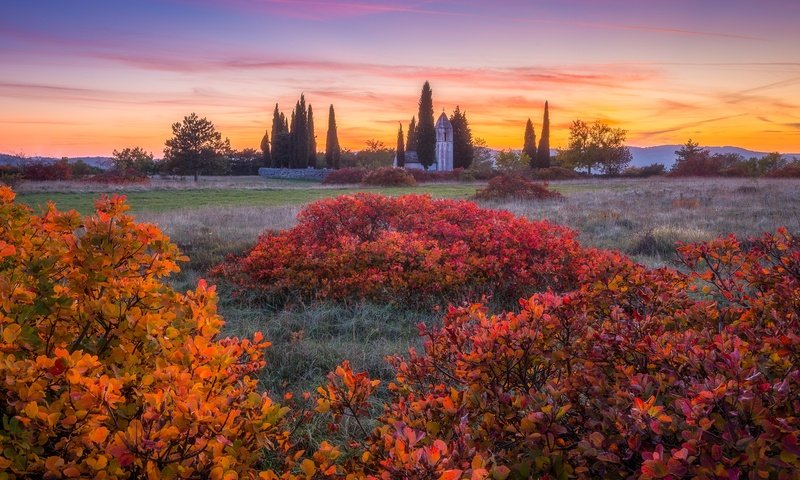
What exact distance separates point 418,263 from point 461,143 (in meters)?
59.4

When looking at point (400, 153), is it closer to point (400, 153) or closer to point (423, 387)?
point (400, 153)

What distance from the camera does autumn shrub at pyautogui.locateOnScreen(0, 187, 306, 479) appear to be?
5.38 ft

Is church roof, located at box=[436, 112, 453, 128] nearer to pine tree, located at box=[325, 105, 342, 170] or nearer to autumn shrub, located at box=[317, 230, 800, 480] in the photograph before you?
pine tree, located at box=[325, 105, 342, 170]

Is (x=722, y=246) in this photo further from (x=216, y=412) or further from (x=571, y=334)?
(x=216, y=412)

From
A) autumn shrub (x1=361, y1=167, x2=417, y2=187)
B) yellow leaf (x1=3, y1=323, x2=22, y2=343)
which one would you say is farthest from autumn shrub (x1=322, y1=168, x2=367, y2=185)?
yellow leaf (x1=3, y1=323, x2=22, y2=343)

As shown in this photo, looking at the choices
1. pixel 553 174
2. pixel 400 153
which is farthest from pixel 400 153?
pixel 553 174

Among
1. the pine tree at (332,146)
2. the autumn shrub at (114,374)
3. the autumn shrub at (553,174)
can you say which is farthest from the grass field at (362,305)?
the pine tree at (332,146)

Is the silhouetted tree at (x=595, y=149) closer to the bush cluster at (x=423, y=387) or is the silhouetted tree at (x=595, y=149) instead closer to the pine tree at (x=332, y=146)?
the pine tree at (x=332, y=146)

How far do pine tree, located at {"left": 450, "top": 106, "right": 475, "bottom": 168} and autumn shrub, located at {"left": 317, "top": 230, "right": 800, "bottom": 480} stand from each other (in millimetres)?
62706

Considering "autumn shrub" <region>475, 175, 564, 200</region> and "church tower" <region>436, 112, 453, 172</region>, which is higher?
"church tower" <region>436, 112, 453, 172</region>

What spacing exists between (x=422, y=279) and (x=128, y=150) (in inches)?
3042

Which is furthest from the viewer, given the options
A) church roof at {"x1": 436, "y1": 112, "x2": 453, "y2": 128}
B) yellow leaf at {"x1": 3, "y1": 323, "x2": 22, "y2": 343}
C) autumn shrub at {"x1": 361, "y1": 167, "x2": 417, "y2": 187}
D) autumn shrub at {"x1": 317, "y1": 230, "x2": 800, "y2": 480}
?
church roof at {"x1": 436, "y1": 112, "x2": 453, "y2": 128}

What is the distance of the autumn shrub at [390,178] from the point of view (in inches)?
1524

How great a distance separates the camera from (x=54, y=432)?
1.69 meters
